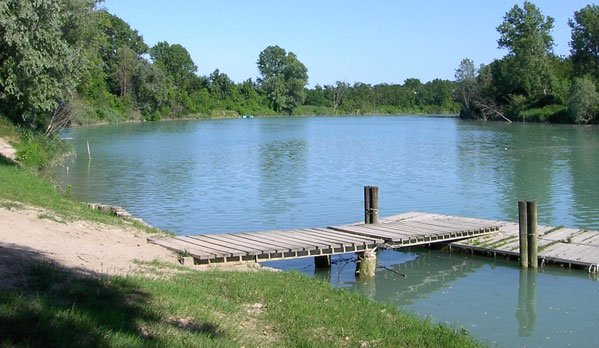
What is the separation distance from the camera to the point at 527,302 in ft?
40.7

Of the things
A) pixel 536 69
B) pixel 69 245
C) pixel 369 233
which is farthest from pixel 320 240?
pixel 536 69

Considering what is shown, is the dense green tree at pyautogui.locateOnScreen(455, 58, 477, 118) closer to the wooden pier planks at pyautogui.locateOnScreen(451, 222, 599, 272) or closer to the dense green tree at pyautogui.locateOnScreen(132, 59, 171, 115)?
the dense green tree at pyautogui.locateOnScreen(132, 59, 171, 115)

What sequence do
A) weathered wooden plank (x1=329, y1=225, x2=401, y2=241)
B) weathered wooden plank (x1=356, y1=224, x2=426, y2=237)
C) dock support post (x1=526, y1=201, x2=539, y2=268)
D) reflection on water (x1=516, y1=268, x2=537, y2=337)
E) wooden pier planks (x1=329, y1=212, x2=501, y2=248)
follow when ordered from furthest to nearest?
weathered wooden plank (x1=356, y1=224, x2=426, y2=237), wooden pier planks (x1=329, y1=212, x2=501, y2=248), weathered wooden plank (x1=329, y1=225, x2=401, y2=241), dock support post (x1=526, y1=201, x2=539, y2=268), reflection on water (x1=516, y1=268, x2=537, y2=337)

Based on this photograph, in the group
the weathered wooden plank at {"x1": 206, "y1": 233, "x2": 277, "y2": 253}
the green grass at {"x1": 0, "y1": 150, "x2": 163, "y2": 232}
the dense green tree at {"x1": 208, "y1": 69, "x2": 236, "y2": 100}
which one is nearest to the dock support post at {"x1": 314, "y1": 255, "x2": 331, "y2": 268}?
the weathered wooden plank at {"x1": 206, "y1": 233, "x2": 277, "y2": 253}

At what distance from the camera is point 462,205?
23.9m

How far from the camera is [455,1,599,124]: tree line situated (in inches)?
3506

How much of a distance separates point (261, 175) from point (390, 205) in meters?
11.2

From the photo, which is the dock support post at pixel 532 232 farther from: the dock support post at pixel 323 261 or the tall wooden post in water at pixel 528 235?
the dock support post at pixel 323 261

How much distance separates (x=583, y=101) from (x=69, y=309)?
264ft

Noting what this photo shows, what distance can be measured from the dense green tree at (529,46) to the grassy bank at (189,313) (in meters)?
91.5

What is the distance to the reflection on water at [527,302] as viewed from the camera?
11.0 meters

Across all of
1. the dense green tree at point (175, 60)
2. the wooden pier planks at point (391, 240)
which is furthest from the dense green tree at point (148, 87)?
the wooden pier planks at point (391, 240)

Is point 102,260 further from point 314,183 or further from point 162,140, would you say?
point 162,140

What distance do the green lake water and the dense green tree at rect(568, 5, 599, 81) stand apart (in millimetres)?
39099
